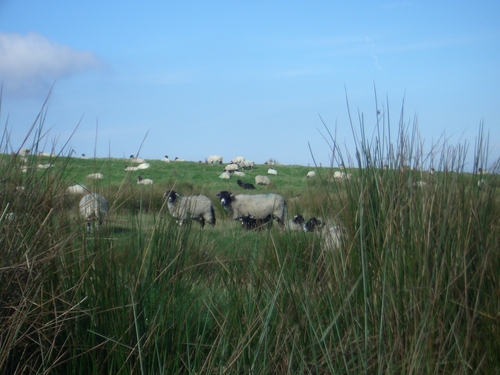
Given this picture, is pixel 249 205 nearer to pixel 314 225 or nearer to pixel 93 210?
pixel 314 225

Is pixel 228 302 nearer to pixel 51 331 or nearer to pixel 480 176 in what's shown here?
pixel 51 331

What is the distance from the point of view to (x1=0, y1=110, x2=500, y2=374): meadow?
2.32 metres

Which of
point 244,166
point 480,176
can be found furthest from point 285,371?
point 244,166

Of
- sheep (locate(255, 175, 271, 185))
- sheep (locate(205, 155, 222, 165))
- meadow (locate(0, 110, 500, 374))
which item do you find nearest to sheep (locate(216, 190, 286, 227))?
meadow (locate(0, 110, 500, 374))

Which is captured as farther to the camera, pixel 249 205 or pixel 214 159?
pixel 214 159

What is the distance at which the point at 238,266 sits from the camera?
3.17m

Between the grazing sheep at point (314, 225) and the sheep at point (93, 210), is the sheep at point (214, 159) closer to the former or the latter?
the grazing sheep at point (314, 225)

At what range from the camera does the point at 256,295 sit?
2.60 meters

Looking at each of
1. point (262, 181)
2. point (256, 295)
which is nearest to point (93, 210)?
point (256, 295)

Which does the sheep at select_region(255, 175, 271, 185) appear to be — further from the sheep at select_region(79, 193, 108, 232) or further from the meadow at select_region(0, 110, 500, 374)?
the meadow at select_region(0, 110, 500, 374)

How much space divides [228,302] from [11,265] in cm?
98

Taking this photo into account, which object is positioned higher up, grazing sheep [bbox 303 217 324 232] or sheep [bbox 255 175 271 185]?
grazing sheep [bbox 303 217 324 232]

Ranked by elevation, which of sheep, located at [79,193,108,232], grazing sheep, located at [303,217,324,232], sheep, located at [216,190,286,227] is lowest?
sheep, located at [216,190,286,227]

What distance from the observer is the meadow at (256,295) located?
232cm
